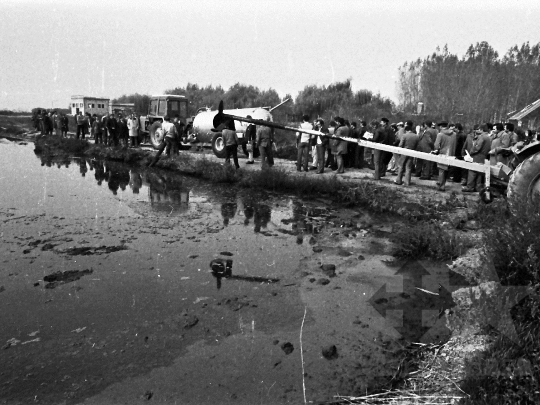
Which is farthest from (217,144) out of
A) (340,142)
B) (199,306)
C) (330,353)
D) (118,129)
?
(330,353)

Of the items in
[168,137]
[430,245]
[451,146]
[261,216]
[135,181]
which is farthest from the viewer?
[168,137]

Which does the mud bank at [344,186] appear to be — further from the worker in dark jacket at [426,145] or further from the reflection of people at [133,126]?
the reflection of people at [133,126]

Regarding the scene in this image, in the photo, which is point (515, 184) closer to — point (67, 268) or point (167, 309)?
point (167, 309)

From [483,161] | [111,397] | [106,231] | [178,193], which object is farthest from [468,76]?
[111,397]

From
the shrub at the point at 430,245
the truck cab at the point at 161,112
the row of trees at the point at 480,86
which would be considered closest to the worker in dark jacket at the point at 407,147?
the shrub at the point at 430,245

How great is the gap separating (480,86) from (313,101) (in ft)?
51.7

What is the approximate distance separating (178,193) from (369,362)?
7.87 m

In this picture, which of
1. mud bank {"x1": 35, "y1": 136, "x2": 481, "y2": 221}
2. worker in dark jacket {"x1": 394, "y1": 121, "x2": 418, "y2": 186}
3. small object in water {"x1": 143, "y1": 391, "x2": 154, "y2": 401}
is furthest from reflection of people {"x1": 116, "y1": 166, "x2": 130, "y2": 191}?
small object in water {"x1": 143, "y1": 391, "x2": 154, "y2": 401}

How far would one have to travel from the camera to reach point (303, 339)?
13.4 ft

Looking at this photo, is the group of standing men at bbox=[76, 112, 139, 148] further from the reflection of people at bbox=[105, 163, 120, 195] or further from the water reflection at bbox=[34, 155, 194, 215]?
the reflection of people at bbox=[105, 163, 120, 195]

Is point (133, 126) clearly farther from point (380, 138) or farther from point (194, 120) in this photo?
point (380, 138)

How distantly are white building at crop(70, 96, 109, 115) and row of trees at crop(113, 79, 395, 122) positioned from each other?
399 cm

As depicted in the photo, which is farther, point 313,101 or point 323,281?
point 313,101

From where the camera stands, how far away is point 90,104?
125ft
